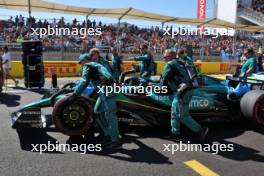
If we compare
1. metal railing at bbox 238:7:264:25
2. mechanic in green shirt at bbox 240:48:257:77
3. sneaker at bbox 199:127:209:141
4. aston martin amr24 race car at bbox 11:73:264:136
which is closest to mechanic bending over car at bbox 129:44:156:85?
mechanic in green shirt at bbox 240:48:257:77

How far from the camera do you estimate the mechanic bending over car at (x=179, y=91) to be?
625 centimetres

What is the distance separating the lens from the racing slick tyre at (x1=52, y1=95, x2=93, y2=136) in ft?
20.2

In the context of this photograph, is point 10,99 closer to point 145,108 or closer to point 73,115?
point 73,115

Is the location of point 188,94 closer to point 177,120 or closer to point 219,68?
point 177,120

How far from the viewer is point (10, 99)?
34.0 feet

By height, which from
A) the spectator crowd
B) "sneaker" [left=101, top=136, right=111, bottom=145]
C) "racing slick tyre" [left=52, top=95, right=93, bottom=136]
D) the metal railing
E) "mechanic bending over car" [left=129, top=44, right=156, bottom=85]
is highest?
the metal railing

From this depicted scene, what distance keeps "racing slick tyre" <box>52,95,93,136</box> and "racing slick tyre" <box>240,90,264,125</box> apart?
2.93 metres

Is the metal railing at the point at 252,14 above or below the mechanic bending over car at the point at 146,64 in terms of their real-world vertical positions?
above

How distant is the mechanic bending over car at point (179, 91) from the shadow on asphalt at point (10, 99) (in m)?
4.84

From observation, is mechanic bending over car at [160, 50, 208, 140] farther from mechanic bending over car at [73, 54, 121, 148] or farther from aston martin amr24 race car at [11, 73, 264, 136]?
mechanic bending over car at [73, 54, 121, 148]

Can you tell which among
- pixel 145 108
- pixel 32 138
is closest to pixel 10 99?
pixel 32 138

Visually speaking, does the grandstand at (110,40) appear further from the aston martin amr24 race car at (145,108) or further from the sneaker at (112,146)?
the sneaker at (112,146)

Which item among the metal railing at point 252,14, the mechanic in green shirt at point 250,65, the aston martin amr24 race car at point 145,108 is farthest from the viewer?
the metal railing at point 252,14

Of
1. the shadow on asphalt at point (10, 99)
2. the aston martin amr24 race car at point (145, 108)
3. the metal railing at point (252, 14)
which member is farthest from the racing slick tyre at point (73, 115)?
the metal railing at point (252, 14)
